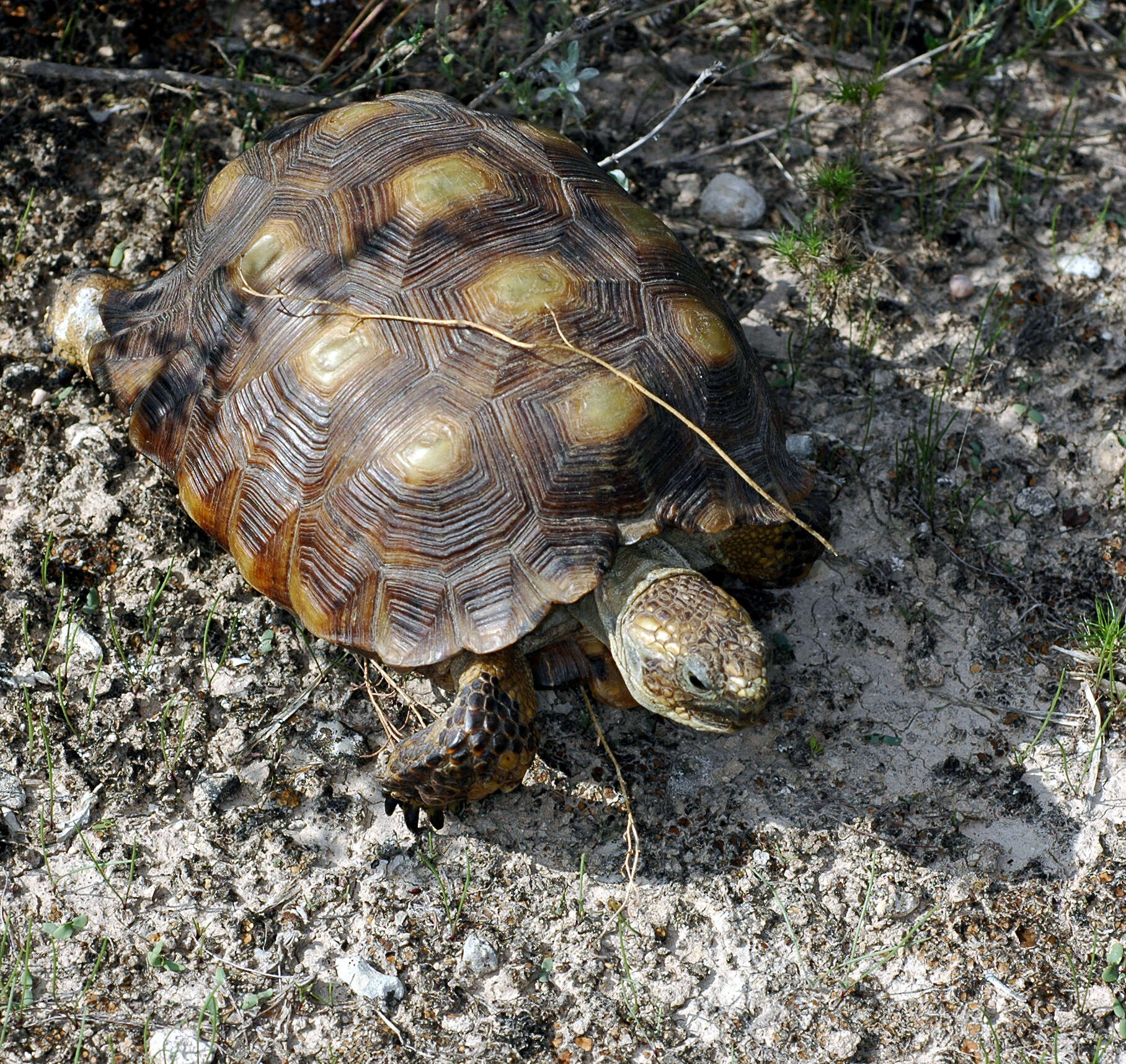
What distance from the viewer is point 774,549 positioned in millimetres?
3346

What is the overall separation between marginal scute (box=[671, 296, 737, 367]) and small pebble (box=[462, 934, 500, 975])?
168cm

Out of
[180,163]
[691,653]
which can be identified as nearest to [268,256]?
[180,163]

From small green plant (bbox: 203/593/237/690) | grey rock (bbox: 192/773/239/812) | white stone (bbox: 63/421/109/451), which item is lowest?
grey rock (bbox: 192/773/239/812)

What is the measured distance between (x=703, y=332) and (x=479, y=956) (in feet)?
5.87

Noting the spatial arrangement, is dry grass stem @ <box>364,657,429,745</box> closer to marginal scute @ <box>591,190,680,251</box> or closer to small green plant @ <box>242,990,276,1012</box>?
small green plant @ <box>242,990,276,1012</box>

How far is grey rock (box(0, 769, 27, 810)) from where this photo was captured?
309 cm

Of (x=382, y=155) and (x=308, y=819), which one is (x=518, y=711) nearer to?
(x=308, y=819)

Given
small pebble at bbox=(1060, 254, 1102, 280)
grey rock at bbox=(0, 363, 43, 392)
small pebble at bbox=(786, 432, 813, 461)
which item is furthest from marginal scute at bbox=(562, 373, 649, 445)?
small pebble at bbox=(1060, 254, 1102, 280)

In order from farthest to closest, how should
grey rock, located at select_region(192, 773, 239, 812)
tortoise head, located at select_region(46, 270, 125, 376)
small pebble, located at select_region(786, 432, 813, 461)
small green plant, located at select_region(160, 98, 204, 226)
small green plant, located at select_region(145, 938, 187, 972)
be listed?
small green plant, located at select_region(160, 98, 204, 226), small pebble, located at select_region(786, 432, 813, 461), tortoise head, located at select_region(46, 270, 125, 376), grey rock, located at select_region(192, 773, 239, 812), small green plant, located at select_region(145, 938, 187, 972)

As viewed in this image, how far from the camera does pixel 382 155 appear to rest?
322 cm

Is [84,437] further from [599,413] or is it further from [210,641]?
[599,413]

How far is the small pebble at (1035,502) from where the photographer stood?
374 centimetres

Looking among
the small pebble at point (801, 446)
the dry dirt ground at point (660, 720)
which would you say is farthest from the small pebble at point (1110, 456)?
the small pebble at point (801, 446)

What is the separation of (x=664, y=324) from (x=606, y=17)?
217 cm
